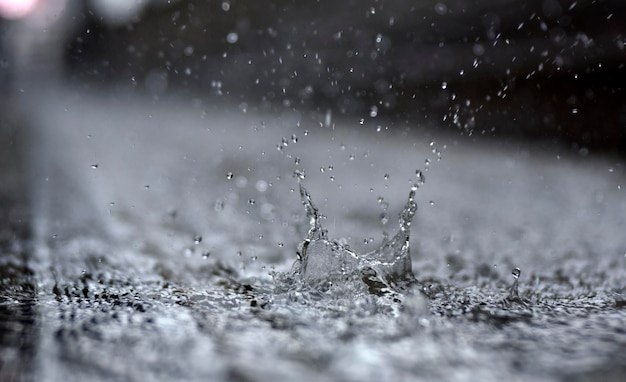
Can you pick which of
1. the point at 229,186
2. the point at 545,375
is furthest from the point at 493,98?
the point at 545,375

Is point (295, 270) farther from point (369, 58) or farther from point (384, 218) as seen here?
point (369, 58)

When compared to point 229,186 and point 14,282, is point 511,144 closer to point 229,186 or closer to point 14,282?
point 229,186

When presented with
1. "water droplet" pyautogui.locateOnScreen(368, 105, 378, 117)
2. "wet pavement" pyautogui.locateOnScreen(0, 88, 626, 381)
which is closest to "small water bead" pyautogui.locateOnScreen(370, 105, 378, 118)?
"water droplet" pyautogui.locateOnScreen(368, 105, 378, 117)

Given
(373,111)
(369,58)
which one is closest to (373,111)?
(373,111)

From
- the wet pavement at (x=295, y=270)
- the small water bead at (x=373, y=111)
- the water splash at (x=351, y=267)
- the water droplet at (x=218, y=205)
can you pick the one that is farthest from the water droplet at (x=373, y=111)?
the water splash at (x=351, y=267)

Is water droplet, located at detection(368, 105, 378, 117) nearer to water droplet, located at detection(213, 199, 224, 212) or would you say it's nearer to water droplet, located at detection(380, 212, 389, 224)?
water droplet, located at detection(213, 199, 224, 212)
